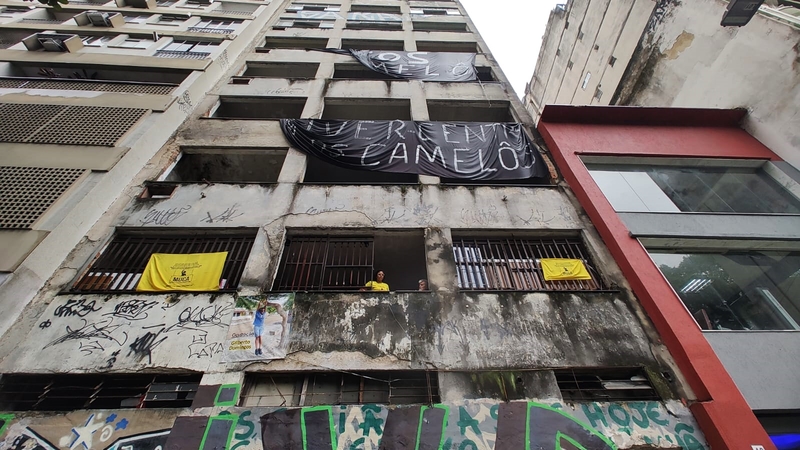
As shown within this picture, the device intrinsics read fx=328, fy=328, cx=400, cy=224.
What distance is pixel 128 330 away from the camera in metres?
5.77

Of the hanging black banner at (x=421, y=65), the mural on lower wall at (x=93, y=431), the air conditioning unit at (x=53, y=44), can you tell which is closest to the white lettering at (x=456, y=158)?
the hanging black banner at (x=421, y=65)

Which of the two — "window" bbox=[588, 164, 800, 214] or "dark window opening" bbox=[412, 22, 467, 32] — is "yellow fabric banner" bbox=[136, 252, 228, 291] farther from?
"dark window opening" bbox=[412, 22, 467, 32]

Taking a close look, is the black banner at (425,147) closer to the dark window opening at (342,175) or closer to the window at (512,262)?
the dark window opening at (342,175)

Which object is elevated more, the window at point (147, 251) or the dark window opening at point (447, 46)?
the dark window opening at point (447, 46)

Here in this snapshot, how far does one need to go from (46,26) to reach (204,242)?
15.8 meters

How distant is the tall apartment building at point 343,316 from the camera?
16.3 ft

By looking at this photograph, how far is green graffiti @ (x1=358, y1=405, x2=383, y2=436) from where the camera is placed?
4910 mm

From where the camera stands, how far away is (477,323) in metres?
6.07

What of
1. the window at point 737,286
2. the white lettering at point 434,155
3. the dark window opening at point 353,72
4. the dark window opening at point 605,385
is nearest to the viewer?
the dark window opening at point 605,385

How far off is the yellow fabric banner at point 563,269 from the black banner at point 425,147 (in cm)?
254

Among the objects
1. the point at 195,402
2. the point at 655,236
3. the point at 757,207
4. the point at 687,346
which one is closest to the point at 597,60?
the point at 757,207

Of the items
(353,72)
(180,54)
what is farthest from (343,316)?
(180,54)

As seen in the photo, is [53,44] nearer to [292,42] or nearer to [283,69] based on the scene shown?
[283,69]

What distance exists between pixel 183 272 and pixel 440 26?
1744 cm
